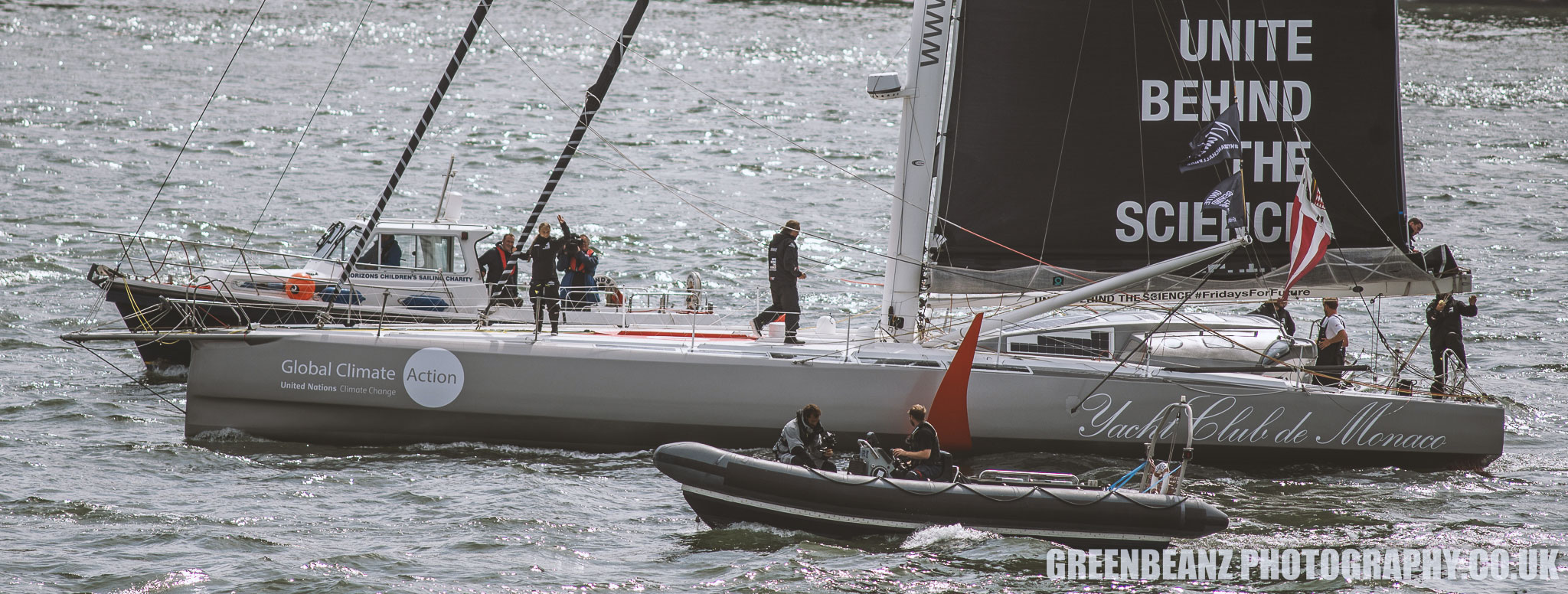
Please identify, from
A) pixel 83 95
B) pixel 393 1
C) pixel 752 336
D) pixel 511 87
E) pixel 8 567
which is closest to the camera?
pixel 8 567

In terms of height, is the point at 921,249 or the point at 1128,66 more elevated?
the point at 1128,66

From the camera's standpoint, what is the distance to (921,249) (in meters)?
16.4

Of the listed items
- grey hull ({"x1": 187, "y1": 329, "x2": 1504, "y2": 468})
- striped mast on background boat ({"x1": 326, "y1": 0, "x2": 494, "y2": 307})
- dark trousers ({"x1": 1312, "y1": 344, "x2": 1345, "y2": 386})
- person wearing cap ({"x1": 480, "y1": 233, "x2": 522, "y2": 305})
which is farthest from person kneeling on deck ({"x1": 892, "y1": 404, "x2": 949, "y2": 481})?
person wearing cap ({"x1": 480, "y1": 233, "x2": 522, "y2": 305})

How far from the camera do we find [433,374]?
15.8m

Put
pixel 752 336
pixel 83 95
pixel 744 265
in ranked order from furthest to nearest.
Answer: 1. pixel 83 95
2. pixel 744 265
3. pixel 752 336

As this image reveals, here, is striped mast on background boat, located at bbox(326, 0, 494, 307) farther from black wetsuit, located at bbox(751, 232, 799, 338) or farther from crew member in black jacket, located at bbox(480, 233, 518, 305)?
black wetsuit, located at bbox(751, 232, 799, 338)

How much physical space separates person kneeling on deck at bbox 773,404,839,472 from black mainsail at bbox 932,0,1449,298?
3337mm

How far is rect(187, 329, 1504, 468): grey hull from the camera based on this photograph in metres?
15.7

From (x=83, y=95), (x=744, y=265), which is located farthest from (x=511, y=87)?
(x=744, y=265)

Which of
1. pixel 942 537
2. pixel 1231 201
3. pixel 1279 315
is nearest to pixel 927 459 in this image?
pixel 942 537

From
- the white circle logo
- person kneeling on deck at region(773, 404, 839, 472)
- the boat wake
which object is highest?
the white circle logo

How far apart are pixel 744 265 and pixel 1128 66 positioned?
14.7 m

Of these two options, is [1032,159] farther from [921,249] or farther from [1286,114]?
[1286,114]

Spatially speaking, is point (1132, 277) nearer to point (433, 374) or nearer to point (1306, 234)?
point (1306, 234)
